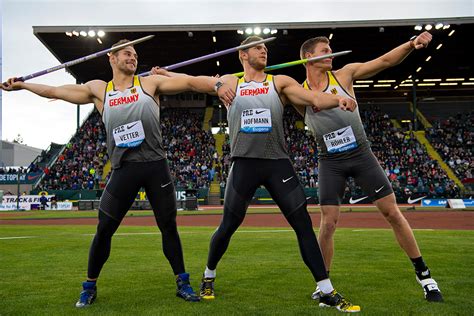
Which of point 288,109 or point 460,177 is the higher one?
point 288,109

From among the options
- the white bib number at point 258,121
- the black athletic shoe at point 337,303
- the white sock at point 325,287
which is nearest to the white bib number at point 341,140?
the white bib number at point 258,121

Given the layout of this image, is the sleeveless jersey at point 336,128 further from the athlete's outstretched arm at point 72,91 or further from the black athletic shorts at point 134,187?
the athlete's outstretched arm at point 72,91

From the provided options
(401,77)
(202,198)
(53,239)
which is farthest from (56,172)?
(401,77)

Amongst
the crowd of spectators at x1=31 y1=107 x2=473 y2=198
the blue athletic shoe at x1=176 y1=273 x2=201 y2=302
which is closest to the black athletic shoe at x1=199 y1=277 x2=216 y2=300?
the blue athletic shoe at x1=176 y1=273 x2=201 y2=302

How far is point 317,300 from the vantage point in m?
4.96

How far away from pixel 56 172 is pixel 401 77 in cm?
3368

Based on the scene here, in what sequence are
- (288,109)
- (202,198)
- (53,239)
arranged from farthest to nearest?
(288,109), (202,198), (53,239)

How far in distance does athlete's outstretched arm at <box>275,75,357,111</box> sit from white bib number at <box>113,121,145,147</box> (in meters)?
1.65

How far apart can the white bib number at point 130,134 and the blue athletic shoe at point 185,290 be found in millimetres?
1638

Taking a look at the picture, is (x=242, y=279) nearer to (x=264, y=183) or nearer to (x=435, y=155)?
(x=264, y=183)

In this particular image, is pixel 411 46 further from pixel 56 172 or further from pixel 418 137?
pixel 418 137

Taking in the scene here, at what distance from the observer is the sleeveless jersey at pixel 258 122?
197 inches

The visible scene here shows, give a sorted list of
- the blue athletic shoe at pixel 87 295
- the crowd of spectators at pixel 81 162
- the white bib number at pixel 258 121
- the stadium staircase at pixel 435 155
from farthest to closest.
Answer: the crowd of spectators at pixel 81 162
the stadium staircase at pixel 435 155
the white bib number at pixel 258 121
the blue athletic shoe at pixel 87 295

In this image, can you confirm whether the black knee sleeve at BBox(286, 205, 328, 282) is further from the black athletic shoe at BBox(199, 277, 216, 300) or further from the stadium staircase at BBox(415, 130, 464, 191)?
the stadium staircase at BBox(415, 130, 464, 191)
